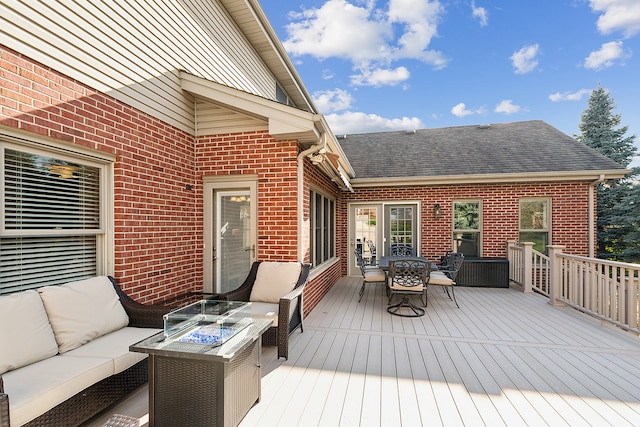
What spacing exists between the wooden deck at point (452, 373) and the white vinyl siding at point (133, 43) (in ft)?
10.9

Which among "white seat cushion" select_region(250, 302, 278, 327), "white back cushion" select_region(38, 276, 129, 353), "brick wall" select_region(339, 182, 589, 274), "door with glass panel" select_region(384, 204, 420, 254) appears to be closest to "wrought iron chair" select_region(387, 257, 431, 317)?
"white seat cushion" select_region(250, 302, 278, 327)

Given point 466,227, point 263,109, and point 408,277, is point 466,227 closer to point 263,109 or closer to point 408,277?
point 408,277

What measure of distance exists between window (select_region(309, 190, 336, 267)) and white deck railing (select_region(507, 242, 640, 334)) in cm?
481

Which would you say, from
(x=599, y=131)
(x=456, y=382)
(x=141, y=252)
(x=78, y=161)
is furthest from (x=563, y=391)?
(x=599, y=131)

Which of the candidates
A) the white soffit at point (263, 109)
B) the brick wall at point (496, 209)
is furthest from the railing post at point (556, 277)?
the white soffit at point (263, 109)

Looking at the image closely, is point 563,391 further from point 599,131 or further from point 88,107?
point 599,131

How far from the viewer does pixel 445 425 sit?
220 centimetres

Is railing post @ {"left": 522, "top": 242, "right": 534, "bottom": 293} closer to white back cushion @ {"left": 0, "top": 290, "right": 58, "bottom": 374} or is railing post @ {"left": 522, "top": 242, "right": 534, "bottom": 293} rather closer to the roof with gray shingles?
the roof with gray shingles

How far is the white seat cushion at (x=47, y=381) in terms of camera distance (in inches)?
64.6

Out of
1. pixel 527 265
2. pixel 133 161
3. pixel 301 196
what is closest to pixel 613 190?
pixel 527 265

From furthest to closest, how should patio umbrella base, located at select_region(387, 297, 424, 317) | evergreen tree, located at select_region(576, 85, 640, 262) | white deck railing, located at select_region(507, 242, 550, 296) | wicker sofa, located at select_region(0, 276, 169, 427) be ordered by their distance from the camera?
1. evergreen tree, located at select_region(576, 85, 640, 262)
2. white deck railing, located at select_region(507, 242, 550, 296)
3. patio umbrella base, located at select_region(387, 297, 424, 317)
4. wicker sofa, located at select_region(0, 276, 169, 427)

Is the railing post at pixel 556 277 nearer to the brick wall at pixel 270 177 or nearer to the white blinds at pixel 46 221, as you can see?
the brick wall at pixel 270 177

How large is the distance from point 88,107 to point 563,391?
5.64 meters

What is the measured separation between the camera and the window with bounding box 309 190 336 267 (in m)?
5.86
